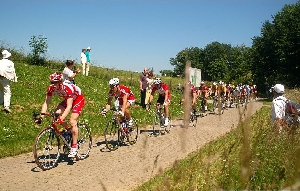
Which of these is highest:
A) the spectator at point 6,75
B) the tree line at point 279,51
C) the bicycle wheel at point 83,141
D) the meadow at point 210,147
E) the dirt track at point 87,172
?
the tree line at point 279,51

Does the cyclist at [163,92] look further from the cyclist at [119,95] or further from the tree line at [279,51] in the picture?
Answer: the tree line at [279,51]

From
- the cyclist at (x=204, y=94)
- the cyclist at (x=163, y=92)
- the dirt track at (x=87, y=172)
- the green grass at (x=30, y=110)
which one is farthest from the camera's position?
the cyclist at (x=204, y=94)

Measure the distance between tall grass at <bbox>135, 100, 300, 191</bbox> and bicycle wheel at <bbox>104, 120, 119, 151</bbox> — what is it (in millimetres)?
6307

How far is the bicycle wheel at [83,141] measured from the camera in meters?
9.01

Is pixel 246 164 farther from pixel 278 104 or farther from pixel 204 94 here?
pixel 204 94

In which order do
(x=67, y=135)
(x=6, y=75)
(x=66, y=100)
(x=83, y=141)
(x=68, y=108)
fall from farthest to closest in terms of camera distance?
(x=6, y=75)
(x=83, y=141)
(x=67, y=135)
(x=66, y=100)
(x=68, y=108)

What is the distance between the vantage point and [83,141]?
927 cm

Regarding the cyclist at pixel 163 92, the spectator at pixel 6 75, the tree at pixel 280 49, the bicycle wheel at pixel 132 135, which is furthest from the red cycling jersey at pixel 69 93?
the tree at pixel 280 49

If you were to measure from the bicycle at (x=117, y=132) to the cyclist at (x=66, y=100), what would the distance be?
80.1 inches

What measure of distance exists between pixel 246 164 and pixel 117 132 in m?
9.20

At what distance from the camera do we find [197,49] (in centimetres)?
14200

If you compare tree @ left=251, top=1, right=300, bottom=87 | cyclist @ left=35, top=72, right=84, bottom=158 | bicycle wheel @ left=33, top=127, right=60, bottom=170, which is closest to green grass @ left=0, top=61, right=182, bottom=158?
bicycle wheel @ left=33, top=127, right=60, bottom=170

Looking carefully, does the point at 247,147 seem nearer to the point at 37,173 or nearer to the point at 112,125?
the point at 37,173

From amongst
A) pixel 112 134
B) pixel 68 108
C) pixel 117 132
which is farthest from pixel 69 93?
pixel 117 132
